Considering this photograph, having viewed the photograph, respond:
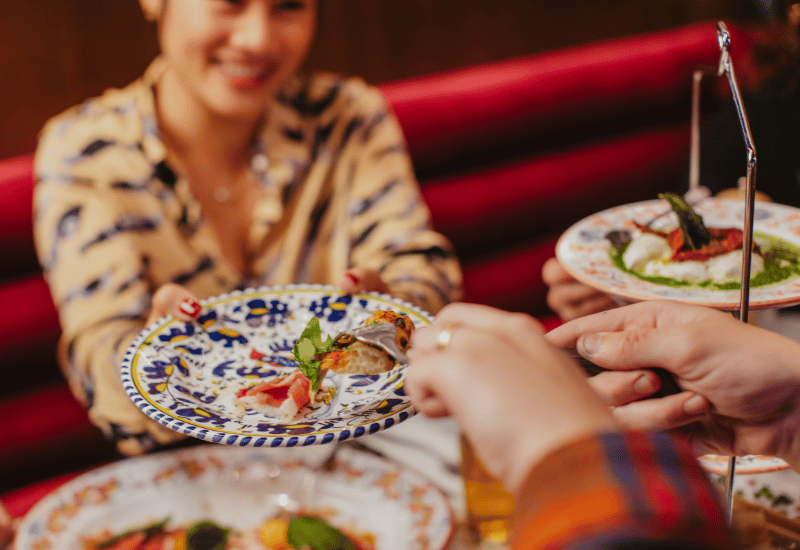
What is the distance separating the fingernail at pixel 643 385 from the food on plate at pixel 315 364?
354 mm

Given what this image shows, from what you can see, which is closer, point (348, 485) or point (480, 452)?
point (480, 452)

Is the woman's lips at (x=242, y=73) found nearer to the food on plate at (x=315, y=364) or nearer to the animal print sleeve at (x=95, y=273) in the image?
the animal print sleeve at (x=95, y=273)

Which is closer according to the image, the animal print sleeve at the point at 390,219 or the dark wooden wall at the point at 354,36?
the animal print sleeve at the point at 390,219

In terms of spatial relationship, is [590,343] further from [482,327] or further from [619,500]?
[619,500]

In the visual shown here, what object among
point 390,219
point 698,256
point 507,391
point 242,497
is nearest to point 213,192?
point 390,219

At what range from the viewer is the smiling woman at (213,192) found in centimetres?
174

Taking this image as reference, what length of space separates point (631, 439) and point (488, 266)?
2.61 meters

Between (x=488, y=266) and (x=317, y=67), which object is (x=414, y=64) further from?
(x=488, y=266)

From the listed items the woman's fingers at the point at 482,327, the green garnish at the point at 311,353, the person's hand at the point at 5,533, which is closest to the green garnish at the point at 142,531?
the person's hand at the point at 5,533

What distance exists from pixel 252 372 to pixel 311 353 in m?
0.14

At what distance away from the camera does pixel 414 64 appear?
10.8 ft

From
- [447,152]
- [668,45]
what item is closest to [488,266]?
[447,152]

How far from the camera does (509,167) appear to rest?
3.14 metres

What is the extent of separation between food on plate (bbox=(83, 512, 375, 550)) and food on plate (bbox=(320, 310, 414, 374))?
0.99 ft
